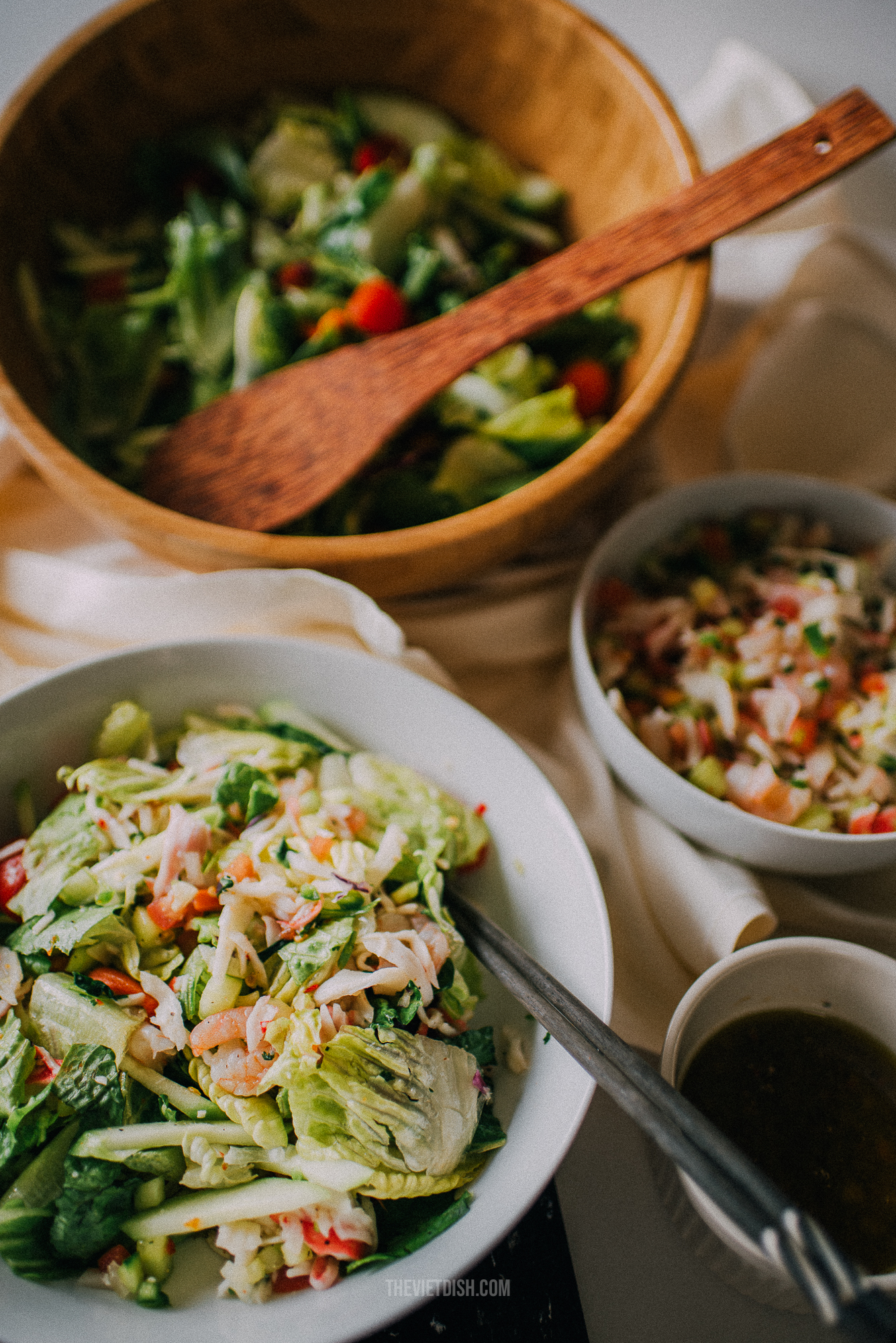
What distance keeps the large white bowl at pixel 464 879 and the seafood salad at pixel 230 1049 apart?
0.11 ft

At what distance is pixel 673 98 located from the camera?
2533 millimetres

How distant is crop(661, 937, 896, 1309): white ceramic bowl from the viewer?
136 centimetres

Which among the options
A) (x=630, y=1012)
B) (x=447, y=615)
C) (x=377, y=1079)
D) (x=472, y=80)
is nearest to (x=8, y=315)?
(x=447, y=615)

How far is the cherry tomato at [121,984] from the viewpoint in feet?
4.27

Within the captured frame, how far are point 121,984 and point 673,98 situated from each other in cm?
259

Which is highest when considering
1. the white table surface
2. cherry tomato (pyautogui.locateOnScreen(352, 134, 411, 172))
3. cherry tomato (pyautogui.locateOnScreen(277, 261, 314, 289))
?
cherry tomato (pyautogui.locateOnScreen(352, 134, 411, 172))

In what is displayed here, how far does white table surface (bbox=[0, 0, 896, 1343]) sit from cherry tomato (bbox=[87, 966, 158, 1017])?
75 cm

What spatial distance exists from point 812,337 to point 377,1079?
2.03 meters

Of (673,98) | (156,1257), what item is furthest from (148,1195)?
(673,98)

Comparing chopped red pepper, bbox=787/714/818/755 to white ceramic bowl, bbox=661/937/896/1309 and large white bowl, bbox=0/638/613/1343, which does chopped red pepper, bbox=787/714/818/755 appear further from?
large white bowl, bbox=0/638/613/1343

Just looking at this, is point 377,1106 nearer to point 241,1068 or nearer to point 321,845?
point 241,1068

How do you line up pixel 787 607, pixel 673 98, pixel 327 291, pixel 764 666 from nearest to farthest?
pixel 764 666, pixel 787 607, pixel 327 291, pixel 673 98

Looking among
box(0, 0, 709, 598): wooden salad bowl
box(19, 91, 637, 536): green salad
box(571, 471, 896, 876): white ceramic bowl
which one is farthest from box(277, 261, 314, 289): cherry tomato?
box(571, 471, 896, 876): white ceramic bowl

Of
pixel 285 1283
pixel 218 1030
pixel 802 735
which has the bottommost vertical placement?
pixel 802 735
